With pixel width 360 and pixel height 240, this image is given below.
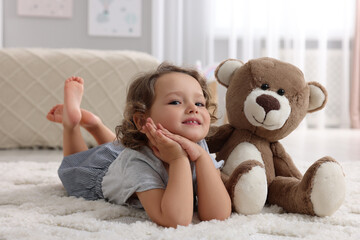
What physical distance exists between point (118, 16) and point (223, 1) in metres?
1.04

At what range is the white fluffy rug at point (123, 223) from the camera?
714 millimetres

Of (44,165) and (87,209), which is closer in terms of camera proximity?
(87,209)

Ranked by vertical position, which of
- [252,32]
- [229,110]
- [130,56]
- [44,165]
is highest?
[252,32]

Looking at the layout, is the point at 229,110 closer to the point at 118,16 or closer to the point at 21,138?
the point at 21,138

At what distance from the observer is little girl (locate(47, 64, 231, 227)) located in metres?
0.78

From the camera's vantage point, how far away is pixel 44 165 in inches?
60.9

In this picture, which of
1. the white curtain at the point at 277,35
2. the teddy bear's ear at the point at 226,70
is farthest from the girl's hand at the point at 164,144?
the white curtain at the point at 277,35

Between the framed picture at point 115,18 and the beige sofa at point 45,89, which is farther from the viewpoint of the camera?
the framed picture at point 115,18

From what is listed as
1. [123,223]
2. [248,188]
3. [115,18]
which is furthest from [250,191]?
[115,18]

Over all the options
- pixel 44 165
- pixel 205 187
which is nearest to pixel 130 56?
pixel 44 165

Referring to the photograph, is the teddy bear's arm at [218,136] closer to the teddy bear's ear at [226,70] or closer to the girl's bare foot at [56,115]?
the teddy bear's ear at [226,70]

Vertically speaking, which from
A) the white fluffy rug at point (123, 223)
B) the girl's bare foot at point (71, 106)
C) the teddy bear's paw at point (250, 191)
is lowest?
the white fluffy rug at point (123, 223)

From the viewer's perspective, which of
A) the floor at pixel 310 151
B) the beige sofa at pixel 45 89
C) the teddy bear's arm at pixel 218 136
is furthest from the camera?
the beige sofa at pixel 45 89

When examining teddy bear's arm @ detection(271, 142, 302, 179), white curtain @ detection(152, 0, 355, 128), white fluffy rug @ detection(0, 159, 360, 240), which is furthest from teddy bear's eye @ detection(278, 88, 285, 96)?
white curtain @ detection(152, 0, 355, 128)
